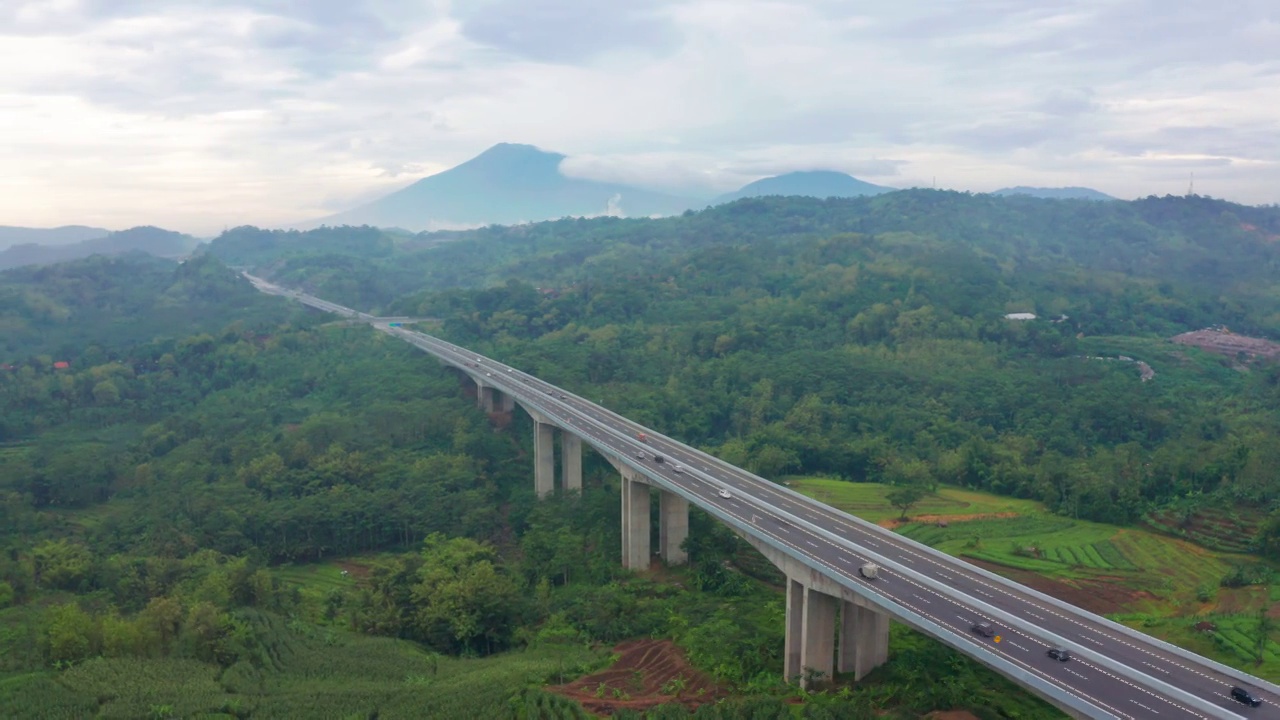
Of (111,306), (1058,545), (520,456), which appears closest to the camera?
(1058,545)

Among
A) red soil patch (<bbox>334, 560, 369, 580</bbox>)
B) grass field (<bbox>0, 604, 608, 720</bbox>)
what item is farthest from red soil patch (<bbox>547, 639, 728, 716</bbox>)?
red soil patch (<bbox>334, 560, 369, 580</bbox>)

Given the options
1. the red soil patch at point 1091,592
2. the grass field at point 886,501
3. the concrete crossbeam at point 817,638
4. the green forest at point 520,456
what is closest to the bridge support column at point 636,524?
the green forest at point 520,456

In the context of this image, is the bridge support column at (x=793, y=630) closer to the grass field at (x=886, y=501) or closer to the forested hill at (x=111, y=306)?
the grass field at (x=886, y=501)

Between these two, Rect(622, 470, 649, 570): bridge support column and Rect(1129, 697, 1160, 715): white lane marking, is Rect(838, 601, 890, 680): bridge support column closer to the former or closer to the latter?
Rect(1129, 697, 1160, 715): white lane marking

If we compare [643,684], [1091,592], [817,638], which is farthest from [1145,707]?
[1091,592]

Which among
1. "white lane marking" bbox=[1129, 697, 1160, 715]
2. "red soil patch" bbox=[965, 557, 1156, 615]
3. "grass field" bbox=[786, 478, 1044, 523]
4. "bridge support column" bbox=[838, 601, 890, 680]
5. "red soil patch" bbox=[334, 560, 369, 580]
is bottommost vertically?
"red soil patch" bbox=[334, 560, 369, 580]

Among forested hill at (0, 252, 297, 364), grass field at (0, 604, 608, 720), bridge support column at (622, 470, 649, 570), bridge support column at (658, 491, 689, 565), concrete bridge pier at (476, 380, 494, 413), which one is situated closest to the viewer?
grass field at (0, 604, 608, 720)

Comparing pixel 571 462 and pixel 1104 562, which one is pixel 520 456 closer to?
pixel 571 462
